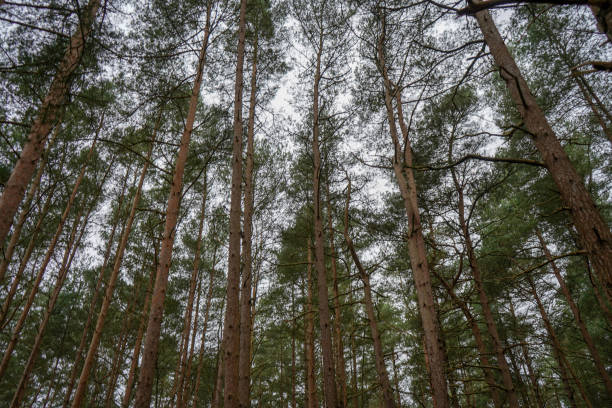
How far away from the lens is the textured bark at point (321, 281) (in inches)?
198

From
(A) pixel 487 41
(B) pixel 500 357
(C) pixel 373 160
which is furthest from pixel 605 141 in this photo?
(A) pixel 487 41

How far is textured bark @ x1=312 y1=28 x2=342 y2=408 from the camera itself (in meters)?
5.03

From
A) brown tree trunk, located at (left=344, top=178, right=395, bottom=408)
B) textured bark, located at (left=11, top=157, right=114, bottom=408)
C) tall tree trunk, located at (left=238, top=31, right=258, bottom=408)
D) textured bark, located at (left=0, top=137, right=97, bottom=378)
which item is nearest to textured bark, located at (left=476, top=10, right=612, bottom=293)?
brown tree trunk, located at (left=344, top=178, right=395, bottom=408)

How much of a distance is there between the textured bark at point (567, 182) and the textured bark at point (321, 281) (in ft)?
13.5

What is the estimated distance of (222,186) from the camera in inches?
423

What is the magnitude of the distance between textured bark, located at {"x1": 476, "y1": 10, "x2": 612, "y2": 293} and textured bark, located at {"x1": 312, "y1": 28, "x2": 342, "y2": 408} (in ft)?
13.5

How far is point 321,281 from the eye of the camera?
5824 millimetres

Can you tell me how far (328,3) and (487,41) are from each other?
626 cm

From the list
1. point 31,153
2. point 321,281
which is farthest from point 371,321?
point 31,153

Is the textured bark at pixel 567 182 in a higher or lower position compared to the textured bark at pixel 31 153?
lower

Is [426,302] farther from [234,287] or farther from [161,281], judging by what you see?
[161,281]

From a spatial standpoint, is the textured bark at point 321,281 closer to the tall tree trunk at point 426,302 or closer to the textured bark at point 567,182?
the tall tree trunk at point 426,302

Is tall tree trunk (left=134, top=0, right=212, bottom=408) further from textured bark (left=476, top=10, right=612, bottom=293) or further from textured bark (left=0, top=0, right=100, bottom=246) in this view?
textured bark (left=476, top=10, right=612, bottom=293)

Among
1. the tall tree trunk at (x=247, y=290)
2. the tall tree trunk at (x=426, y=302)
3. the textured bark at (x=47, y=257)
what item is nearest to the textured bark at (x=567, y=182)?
the tall tree trunk at (x=426, y=302)
